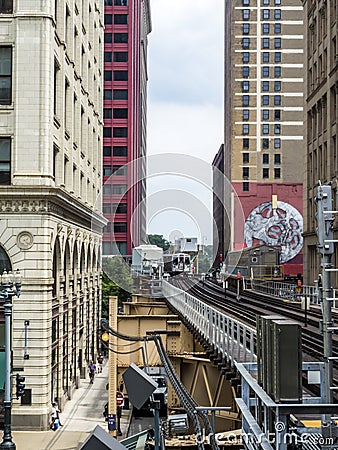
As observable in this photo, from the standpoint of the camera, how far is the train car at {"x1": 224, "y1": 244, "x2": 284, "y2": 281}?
91000 mm

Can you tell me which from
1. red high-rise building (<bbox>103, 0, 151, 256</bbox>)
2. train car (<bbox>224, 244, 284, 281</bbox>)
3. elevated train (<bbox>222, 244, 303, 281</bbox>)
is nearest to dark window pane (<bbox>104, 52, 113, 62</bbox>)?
red high-rise building (<bbox>103, 0, 151, 256</bbox>)

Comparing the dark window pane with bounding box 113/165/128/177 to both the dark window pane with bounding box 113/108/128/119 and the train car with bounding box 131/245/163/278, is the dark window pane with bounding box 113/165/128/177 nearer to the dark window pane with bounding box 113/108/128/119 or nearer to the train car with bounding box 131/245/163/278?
the dark window pane with bounding box 113/108/128/119

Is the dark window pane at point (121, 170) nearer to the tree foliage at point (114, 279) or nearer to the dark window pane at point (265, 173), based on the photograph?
the dark window pane at point (265, 173)

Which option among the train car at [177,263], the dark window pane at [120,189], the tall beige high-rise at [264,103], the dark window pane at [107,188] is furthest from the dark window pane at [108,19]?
the train car at [177,263]

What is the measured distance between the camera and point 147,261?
56062 mm

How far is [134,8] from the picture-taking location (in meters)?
115

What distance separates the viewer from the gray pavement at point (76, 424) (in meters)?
32.4

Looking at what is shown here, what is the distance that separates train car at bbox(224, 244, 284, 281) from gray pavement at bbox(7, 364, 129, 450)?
43.7 metres

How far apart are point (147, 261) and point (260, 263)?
129 feet

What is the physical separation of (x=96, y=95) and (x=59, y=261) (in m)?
26.9

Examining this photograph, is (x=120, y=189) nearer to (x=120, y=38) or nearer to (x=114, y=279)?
(x=120, y=38)

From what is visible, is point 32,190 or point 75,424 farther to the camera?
point 75,424

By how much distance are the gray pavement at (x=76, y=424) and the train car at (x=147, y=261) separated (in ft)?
31.1

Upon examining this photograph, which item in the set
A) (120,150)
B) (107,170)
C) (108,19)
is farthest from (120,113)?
(108,19)
